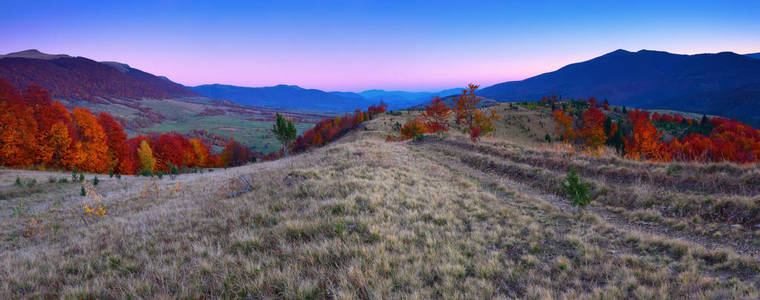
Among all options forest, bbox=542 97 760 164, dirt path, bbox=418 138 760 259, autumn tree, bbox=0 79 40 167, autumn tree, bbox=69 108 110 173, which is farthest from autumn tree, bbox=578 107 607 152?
autumn tree, bbox=0 79 40 167

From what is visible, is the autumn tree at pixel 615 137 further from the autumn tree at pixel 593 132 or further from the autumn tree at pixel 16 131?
the autumn tree at pixel 16 131

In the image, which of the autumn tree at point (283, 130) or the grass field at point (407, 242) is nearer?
the grass field at point (407, 242)

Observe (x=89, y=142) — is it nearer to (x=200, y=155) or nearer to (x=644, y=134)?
(x=200, y=155)

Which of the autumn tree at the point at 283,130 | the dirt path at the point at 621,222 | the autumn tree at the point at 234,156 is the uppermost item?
the autumn tree at the point at 283,130

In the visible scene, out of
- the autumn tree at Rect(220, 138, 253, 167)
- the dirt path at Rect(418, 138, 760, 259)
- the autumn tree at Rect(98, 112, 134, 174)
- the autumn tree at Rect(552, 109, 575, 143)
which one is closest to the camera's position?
the dirt path at Rect(418, 138, 760, 259)

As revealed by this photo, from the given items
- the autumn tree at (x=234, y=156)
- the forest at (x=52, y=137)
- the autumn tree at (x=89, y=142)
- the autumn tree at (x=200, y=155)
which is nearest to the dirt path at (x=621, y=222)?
the forest at (x=52, y=137)

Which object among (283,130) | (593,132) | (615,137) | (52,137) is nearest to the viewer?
(52,137)

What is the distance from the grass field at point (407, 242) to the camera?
15.1 ft

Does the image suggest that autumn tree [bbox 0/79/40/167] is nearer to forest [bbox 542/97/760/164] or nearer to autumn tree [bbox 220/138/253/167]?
autumn tree [bbox 220/138/253/167]

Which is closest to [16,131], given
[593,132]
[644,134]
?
[593,132]

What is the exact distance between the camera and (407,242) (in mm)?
6289

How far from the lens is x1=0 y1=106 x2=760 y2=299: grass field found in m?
4.59

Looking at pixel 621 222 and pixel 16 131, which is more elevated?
pixel 16 131

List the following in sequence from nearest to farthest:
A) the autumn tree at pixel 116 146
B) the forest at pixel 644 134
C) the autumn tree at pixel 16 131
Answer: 1. the autumn tree at pixel 16 131
2. the autumn tree at pixel 116 146
3. the forest at pixel 644 134
